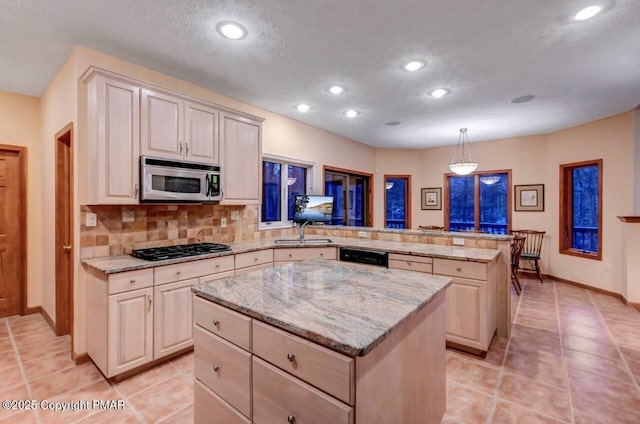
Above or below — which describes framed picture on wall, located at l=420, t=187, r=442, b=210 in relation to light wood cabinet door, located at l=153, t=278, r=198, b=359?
above

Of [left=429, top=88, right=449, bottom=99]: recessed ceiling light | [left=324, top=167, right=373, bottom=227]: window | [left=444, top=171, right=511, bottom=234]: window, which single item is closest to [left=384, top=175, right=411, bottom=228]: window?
[left=324, top=167, right=373, bottom=227]: window

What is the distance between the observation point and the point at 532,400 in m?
2.08

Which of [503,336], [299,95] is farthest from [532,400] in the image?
[299,95]

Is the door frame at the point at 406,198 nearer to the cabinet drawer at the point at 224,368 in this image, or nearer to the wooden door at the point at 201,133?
the wooden door at the point at 201,133

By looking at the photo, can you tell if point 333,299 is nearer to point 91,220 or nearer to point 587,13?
point 91,220

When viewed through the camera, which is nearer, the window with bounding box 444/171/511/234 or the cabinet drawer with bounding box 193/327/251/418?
the cabinet drawer with bounding box 193/327/251/418

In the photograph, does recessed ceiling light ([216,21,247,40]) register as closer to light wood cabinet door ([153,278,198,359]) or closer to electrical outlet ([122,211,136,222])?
electrical outlet ([122,211,136,222])

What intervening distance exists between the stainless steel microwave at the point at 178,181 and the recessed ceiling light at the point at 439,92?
263 cm

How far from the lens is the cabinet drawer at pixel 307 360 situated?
992 millimetres

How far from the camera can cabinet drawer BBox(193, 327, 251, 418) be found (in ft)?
4.32

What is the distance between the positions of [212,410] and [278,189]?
10.8 feet

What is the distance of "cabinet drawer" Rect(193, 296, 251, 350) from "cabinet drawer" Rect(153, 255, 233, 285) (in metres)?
1.06

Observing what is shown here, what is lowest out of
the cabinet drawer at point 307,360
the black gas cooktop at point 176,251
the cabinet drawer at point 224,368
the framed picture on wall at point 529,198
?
the cabinet drawer at point 224,368

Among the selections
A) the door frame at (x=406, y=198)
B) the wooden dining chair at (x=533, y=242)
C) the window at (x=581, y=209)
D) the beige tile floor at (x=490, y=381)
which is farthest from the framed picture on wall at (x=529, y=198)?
the beige tile floor at (x=490, y=381)
